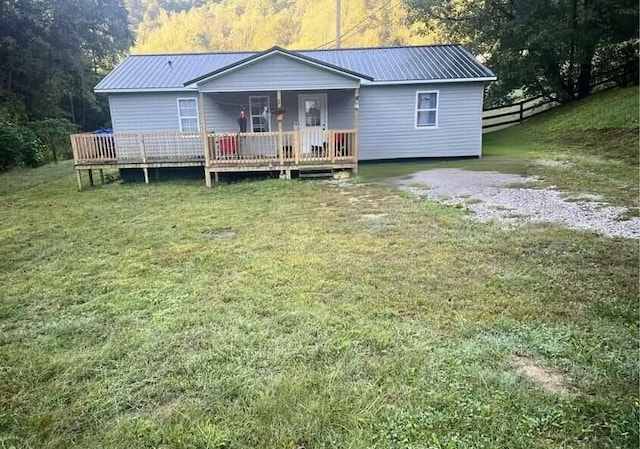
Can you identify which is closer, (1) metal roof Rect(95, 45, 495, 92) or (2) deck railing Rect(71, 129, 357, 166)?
(2) deck railing Rect(71, 129, 357, 166)

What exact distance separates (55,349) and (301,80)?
Answer: 9106 mm

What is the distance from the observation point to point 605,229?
5.49 meters

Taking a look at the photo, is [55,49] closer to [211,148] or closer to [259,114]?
[259,114]

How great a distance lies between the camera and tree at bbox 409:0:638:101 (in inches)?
657

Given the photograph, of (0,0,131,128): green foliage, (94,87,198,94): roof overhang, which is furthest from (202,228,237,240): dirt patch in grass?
(0,0,131,128): green foliage

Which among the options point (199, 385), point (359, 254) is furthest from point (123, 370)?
point (359, 254)

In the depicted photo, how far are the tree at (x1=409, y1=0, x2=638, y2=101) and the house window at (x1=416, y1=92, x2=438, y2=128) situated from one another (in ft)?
22.3

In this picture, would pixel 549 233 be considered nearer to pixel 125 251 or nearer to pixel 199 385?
pixel 199 385

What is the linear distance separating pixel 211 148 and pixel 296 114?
330 centimetres

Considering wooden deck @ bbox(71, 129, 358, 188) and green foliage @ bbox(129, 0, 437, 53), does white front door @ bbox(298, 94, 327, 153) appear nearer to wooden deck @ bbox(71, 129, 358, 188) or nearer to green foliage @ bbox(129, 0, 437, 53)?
wooden deck @ bbox(71, 129, 358, 188)

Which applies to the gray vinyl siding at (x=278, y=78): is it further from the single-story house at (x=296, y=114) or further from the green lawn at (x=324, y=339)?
the green lawn at (x=324, y=339)

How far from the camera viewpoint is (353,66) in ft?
46.2

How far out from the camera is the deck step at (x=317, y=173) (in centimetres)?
1117

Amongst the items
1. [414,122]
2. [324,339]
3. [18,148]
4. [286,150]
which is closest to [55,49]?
[18,148]
